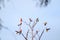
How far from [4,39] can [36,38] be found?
0.35 metres

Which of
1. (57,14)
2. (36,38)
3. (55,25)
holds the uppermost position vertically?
(57,14)

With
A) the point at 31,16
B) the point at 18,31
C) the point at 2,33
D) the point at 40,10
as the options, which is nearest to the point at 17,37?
the point at 18,31

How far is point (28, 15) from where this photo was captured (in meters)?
1.57

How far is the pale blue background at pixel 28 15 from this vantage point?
1542mm

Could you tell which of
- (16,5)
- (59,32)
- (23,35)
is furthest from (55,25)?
(16,5)

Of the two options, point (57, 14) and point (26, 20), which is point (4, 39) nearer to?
point (26, 20)

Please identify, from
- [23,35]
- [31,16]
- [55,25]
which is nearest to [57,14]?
[55,25]

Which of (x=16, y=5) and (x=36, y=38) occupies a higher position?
(x=16, y=5)

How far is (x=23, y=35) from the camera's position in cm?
154

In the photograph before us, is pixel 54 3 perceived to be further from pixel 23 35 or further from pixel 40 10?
pixel 23 35

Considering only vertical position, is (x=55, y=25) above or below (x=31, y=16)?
below

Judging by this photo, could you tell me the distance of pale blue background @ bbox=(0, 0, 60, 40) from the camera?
5.06ft

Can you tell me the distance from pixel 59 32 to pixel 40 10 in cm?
32

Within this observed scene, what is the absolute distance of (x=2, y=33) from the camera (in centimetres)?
158
